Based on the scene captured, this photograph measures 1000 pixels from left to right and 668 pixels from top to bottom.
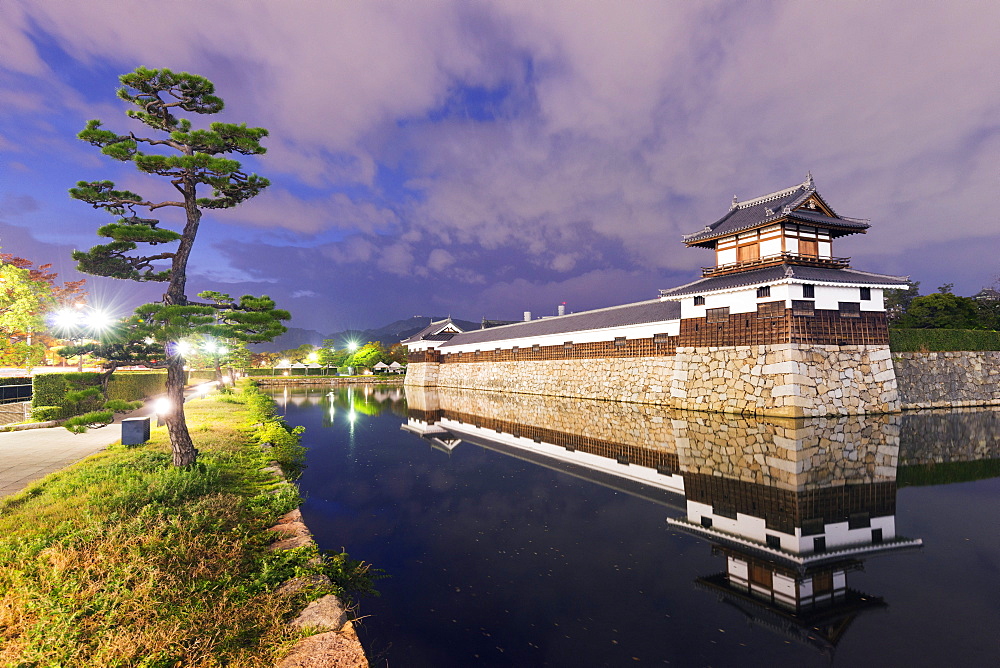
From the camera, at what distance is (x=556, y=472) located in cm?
1023

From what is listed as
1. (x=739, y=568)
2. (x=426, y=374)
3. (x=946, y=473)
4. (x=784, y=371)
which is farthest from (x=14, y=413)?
(x=426, y=374)

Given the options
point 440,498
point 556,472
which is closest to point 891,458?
point 556,472

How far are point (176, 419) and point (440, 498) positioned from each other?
5181 millimetres

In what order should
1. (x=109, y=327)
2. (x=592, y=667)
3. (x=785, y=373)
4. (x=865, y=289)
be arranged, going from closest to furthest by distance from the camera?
(x=592, y=667), (x=109, y=327), (x=785, y=373), (x=865, y=289)

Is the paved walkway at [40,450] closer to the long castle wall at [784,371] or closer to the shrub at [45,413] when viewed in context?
the shrub at [45,413]

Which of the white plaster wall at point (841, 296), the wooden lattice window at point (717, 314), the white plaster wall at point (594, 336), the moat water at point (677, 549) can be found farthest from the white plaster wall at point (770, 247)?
the moat water at point (677, 549)

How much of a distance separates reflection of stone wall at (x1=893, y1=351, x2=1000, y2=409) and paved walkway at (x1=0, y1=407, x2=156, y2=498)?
28720 mm

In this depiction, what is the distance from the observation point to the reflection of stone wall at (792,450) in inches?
355

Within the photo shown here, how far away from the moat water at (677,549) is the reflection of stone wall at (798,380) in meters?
4.15

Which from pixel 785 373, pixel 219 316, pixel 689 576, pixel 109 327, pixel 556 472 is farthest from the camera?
pixel 785 373

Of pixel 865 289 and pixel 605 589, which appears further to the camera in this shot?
pixel 865 289

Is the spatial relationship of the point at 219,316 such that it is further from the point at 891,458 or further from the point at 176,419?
the point at 891,458

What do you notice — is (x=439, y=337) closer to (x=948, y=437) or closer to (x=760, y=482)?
(x=948, y=437)

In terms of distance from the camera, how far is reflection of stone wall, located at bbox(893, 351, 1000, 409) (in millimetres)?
20297
